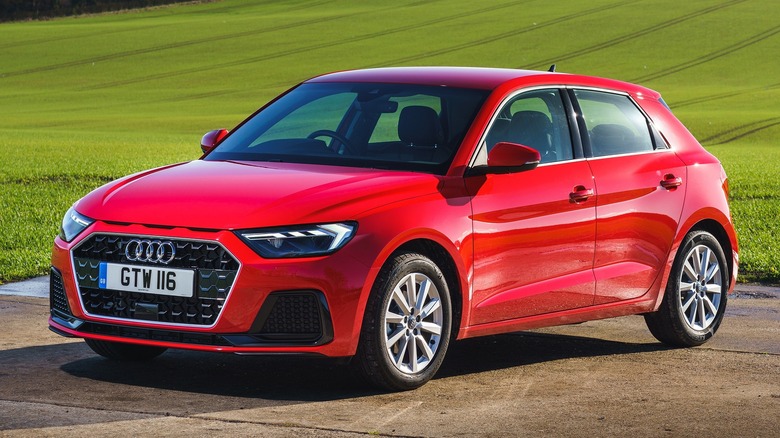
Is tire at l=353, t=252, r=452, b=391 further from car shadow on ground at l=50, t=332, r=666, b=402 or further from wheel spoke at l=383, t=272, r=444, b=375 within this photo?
car shadow on ground at l=50, t=332, r=666, b=402

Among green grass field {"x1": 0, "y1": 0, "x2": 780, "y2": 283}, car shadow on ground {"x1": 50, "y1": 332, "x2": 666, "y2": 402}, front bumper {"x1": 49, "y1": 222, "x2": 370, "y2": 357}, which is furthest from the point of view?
green grass field {"x1": 0, "y1": 0, "x2": 780, "y2": 283}

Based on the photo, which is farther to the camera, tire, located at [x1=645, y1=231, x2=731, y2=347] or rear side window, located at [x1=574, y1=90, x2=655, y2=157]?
tire, located at [x1=645, y1=231, x2=731, y2=347]

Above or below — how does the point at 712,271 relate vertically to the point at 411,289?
below

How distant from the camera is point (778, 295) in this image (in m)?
10.9

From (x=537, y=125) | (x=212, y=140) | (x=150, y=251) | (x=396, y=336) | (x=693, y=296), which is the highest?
(x=537, y=125)

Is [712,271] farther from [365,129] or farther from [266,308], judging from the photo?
[266,308]

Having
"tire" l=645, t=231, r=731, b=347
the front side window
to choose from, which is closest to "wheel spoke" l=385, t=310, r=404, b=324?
the front side window

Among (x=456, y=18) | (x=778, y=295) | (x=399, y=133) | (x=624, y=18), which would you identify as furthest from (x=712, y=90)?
(x=399, y=133)

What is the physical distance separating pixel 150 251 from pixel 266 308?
60 centimetres

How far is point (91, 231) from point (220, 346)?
2.82 ft

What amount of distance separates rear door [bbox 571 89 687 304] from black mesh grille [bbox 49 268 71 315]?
9.48 feet

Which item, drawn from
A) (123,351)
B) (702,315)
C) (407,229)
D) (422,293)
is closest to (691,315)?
(702,315)

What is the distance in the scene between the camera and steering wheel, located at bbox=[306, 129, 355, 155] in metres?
7.78

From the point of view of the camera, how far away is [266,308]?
6.65m
